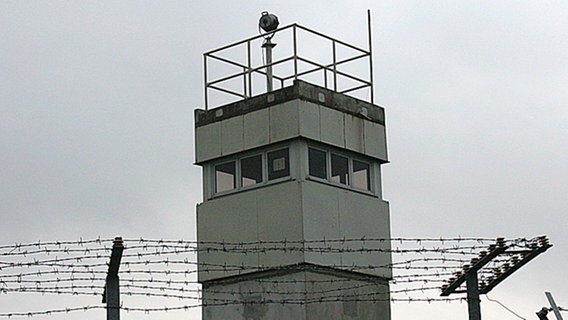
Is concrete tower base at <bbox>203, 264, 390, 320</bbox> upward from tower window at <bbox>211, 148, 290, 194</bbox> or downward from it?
downward

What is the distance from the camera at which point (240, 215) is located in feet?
77.3

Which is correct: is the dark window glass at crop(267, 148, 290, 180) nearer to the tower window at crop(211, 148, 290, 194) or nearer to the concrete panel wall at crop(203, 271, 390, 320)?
the tower window at crop(211, 148, 290, 194)

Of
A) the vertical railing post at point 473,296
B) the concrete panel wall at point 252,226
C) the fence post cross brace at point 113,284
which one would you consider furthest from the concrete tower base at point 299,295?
the fence post cross brace at point 113,284

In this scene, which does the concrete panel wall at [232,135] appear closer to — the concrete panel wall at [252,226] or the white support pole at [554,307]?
the concrete panel wall at [252,226]

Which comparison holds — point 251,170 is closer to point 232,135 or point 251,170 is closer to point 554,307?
point 232,135

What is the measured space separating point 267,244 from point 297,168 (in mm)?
1420

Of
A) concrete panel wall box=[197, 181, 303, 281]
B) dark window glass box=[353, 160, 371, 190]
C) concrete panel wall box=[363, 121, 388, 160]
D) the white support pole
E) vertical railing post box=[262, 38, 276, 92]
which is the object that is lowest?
the white support pole

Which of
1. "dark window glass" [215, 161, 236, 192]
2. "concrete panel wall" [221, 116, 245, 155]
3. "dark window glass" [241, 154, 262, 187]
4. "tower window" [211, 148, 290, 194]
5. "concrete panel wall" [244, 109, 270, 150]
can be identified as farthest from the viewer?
"dark window glass" [215, 161, 236, 192]

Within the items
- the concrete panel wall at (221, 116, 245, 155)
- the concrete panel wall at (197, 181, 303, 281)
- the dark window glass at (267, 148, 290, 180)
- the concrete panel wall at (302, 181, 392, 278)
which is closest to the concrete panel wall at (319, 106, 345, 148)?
the dark window glass at (267, 148, 290, 180)

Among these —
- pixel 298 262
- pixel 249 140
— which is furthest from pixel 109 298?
pixel 249 140

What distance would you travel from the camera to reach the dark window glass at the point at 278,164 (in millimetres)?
23234

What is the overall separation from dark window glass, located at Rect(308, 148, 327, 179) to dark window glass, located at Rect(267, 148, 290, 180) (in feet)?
1.33

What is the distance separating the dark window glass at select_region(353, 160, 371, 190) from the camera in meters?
24.1

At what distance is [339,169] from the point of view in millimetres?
23844
